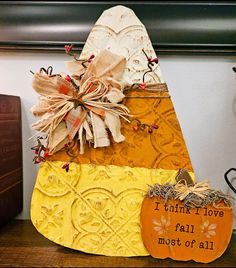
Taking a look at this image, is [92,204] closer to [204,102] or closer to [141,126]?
[141,126]

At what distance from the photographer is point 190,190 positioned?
497 mm

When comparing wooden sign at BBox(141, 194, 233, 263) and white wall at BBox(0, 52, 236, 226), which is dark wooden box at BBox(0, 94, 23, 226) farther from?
wooden sign at BBox(141, 194, 233, 263)

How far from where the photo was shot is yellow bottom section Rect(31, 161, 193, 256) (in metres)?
0.52

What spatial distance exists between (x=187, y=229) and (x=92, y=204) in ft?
0.53

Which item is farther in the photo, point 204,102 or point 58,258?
point 204,102

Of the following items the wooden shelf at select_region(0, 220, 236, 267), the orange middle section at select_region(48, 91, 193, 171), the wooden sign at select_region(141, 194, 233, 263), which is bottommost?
the wooden shelf at select_region(0, 220, 236, 267)

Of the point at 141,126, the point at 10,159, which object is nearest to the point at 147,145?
the point at 141,126

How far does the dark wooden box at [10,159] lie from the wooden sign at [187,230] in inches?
11.4

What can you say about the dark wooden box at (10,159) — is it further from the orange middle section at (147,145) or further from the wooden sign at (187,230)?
the wooden sign at (187,230)

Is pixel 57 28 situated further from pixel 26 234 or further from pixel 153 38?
pixel 26 234

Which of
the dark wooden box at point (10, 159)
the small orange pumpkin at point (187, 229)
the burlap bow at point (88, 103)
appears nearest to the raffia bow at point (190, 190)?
the small orange pumpkin at point (187, 229)

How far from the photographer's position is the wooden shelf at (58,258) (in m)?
0.49

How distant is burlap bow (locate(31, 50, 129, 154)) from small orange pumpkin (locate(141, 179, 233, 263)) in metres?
0.14

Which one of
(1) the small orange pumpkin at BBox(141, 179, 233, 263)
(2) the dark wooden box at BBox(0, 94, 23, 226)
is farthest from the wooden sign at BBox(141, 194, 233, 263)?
(2) the dark wooden box at BBox(0, 94, 23, 226)
